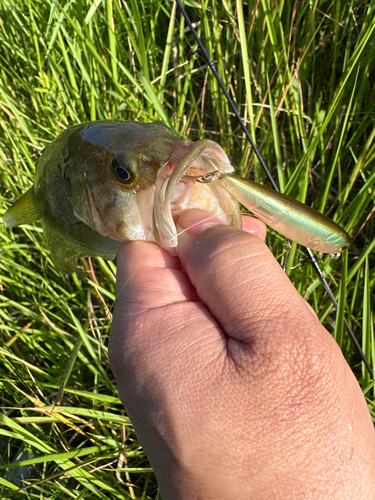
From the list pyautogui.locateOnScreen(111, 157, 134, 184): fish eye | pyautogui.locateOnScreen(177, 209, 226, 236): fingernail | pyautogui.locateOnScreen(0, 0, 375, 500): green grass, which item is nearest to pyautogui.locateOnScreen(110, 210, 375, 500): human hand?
pyautogui.locateOnScreen(177, 209, 226, 236): fingernail

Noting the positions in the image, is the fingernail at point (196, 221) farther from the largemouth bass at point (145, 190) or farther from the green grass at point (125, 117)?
the green grass at point (125, 117)

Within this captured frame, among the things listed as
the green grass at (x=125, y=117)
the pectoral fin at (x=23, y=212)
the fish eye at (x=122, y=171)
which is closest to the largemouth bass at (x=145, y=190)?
the fish eye at (x=122, y=171)

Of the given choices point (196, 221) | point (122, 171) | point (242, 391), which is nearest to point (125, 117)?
point (122, 171)

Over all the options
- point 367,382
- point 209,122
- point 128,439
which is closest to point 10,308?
point 128,439

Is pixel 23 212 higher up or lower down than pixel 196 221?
lower down

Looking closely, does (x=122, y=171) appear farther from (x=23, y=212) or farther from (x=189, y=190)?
(x=23, y=212)

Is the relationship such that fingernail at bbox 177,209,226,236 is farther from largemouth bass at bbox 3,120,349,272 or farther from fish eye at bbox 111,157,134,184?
fish eye at bbox 111,157,134,184

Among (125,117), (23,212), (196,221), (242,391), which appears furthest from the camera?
(125,117)
